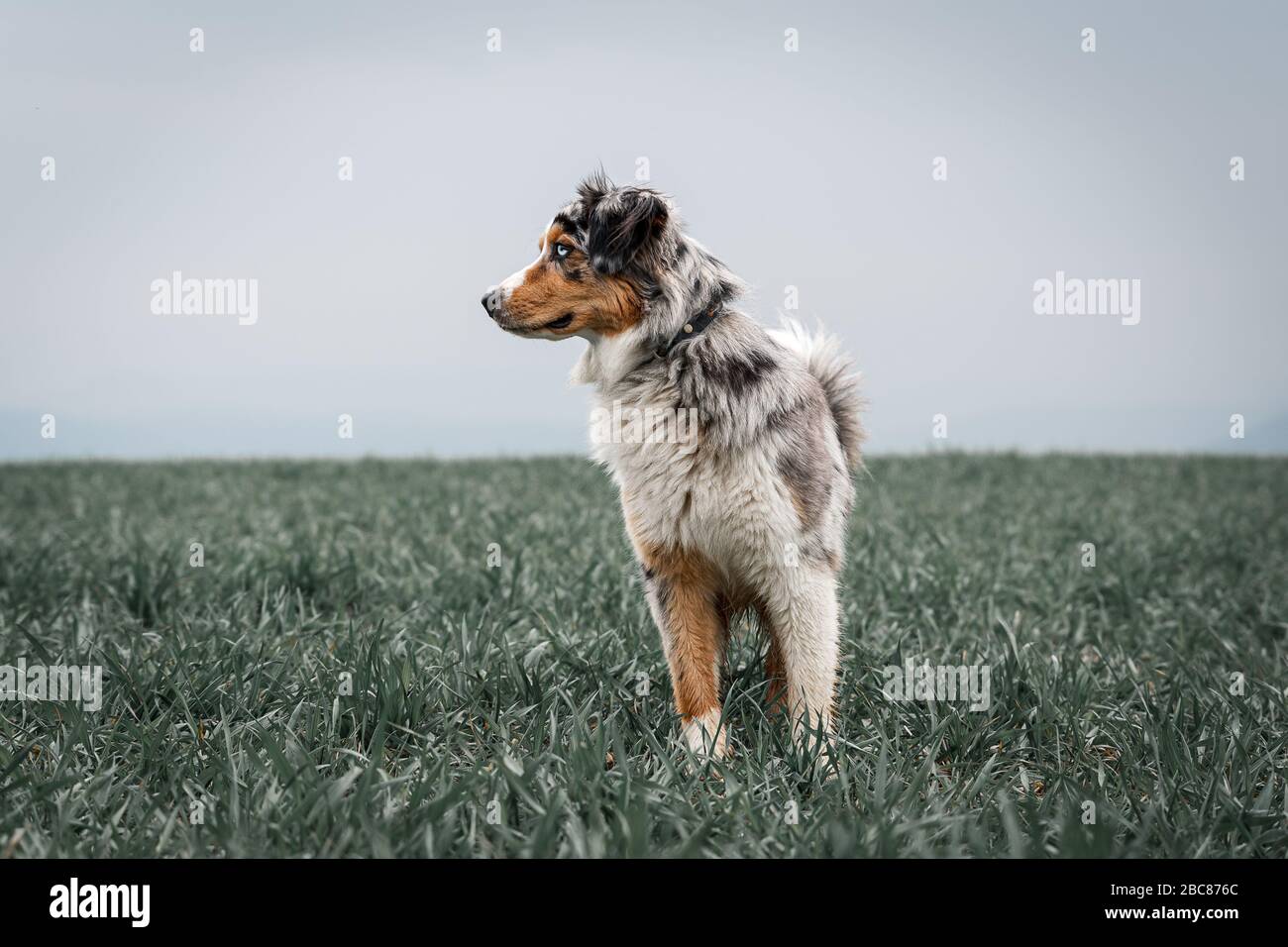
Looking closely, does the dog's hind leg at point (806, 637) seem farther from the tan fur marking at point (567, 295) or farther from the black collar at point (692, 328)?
the tan fur marking at point (567, 295)

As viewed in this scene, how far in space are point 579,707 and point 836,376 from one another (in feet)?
6.02

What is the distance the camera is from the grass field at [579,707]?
2.79 meters

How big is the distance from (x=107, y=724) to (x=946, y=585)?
4.69 metres

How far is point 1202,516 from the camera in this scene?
10008mm

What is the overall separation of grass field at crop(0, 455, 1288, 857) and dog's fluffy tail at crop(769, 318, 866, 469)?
111 centimetres

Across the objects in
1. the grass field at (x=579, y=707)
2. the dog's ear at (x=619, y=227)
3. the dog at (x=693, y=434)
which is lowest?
the grass field at (x=579, y=707)

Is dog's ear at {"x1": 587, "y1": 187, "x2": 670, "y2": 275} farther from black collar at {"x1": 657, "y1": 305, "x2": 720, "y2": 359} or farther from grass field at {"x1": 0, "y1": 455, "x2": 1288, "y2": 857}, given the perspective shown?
grass field at {"x1": 0, "y1": 455, "x2": 1288, "y2": 857}

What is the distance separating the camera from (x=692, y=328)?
3391 mm

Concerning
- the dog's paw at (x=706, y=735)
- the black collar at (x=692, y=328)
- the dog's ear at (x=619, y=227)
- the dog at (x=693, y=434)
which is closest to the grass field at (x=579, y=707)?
the dog's paw at (x=706, y=735)

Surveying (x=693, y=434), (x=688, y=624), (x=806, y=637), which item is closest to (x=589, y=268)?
(x=693, y=434)

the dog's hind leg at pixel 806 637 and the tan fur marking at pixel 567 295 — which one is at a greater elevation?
the tan fur marking at pixel 567 295

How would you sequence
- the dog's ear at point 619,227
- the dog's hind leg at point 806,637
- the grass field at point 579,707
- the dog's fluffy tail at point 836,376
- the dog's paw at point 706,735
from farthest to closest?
the dog's fluffy tail at point 836,376 < the dog's hind leg at point 806,637 < the dog's paw at point 706,735 < the dog's ear at point 619,227 < the grass field at point 579,707
